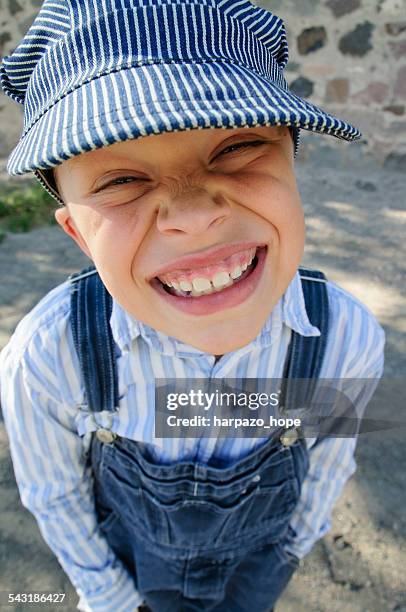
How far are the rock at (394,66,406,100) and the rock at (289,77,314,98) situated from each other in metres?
0.55

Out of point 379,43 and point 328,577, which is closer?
point 328,577

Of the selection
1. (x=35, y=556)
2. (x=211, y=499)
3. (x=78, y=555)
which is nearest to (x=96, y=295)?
(x=211, y=499)

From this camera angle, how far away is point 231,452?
1058 mm

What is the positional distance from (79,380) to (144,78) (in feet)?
1.82

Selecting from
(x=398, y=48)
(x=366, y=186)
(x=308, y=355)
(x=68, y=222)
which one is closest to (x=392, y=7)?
(x=398, y=48)

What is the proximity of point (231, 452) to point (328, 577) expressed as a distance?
0.80m

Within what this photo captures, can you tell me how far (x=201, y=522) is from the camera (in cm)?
107

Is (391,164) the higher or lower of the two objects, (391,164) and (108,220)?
the lower

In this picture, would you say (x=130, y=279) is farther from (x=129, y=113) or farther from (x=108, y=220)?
(x=129, y=113)

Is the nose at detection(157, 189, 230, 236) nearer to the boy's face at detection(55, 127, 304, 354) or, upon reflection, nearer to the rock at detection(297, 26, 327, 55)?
the boy's face at detection(55, 127, 304, 354)

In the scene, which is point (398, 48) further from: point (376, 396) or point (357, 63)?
point (376, 396)

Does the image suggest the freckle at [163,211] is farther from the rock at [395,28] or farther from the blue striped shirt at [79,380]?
the rock at [395,28]

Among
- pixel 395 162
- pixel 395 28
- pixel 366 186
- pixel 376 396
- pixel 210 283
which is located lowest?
pixel 376 396

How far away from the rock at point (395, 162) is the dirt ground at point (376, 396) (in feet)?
0.27
